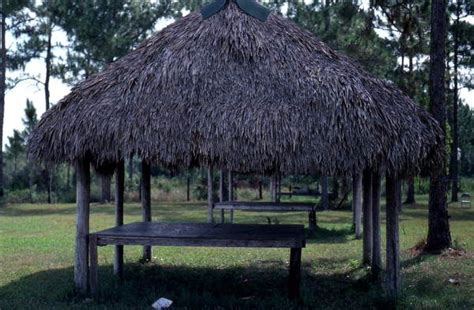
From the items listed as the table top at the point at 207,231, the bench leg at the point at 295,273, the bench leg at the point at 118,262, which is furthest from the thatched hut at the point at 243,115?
the bench leg at the point at 118,262

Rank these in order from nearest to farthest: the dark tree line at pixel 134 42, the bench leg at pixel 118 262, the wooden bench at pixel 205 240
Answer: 1. the wooden bench at pixel 205 240
2. the bench leg at pixel 118 262
3. the dark tree line at pixel 134 42

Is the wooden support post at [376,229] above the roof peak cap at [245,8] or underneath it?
underneath

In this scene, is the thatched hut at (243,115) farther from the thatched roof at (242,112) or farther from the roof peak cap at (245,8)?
the roof peak cap at (245,8)

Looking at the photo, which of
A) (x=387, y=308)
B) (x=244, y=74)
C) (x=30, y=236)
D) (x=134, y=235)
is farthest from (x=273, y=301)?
(x=30, y=236)

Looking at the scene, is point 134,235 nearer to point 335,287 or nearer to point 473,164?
point 335,287

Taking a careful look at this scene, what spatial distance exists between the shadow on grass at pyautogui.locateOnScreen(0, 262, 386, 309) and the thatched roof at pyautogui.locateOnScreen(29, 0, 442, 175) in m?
1.76

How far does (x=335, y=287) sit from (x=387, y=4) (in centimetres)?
757

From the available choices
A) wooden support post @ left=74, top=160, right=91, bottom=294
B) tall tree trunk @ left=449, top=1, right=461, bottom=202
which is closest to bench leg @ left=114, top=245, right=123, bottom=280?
wooden support post @ left=74, top=160, right=91, bottom=294

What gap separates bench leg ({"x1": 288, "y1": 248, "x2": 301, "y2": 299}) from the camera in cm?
867

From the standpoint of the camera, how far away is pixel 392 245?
344 inches

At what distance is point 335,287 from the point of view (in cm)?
1000

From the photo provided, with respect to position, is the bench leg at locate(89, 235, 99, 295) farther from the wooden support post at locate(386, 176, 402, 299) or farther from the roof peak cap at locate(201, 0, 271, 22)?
the wooden support post at locate(386, 176, 402, 299)

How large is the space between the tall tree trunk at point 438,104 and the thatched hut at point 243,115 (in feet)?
12.1

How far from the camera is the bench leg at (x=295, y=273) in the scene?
8672 millimetres
